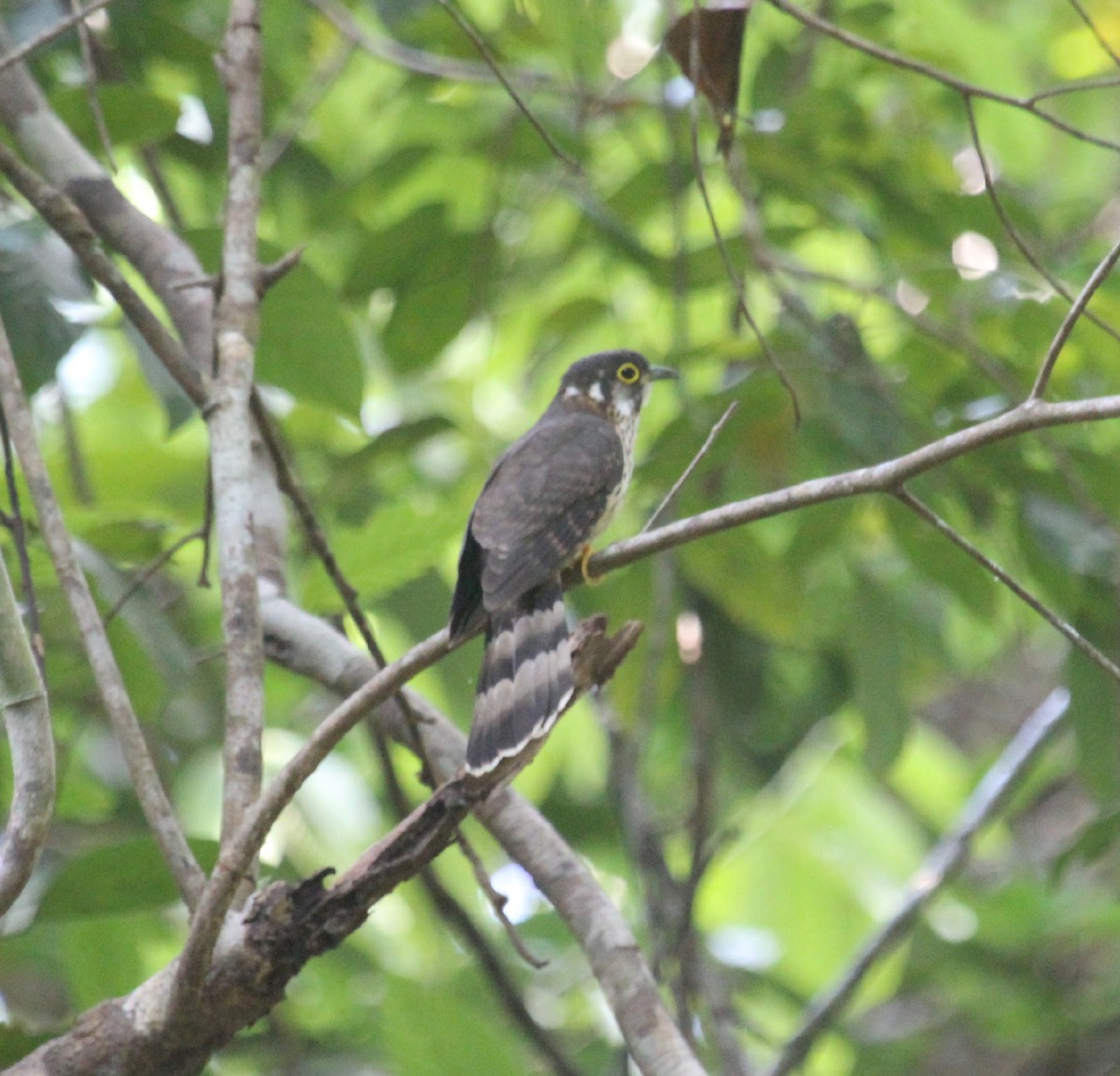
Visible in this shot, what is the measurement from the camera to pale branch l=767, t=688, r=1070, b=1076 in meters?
4.19

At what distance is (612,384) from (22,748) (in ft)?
8.95

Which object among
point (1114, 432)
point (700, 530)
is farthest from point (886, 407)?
point (700, 530)

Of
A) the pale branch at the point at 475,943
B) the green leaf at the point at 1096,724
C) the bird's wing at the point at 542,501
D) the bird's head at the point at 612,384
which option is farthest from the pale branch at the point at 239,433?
the green leaf at the point at 1096,724

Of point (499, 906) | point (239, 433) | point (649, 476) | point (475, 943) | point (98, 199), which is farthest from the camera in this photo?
point (649, 476)

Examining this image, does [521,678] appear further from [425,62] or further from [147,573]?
[425,62]

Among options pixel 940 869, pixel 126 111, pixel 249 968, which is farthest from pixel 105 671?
pixel 940 869

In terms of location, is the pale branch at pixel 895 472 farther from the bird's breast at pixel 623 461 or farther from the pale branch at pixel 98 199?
the pale branch at pixel 98 199

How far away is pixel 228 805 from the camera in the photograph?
2.43m

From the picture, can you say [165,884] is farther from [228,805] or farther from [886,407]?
[886,407]

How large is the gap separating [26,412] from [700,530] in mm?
1231

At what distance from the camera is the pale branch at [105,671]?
2395 mm

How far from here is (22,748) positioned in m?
2.22

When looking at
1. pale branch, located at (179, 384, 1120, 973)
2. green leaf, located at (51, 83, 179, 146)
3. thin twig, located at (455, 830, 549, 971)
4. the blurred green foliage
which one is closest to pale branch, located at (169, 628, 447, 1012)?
pale branch, located at (179, 384, 1120, 973)

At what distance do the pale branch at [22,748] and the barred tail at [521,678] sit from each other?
70 centimetres
